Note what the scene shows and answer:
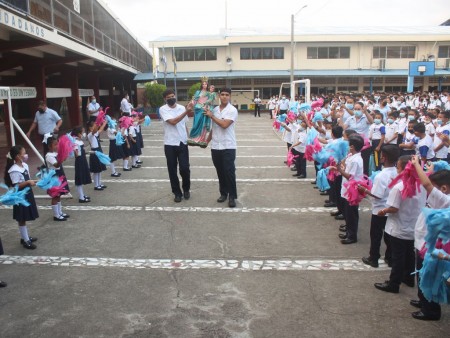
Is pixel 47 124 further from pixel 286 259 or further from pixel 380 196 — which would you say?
pixel 380 196

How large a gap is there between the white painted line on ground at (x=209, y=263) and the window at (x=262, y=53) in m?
33.2

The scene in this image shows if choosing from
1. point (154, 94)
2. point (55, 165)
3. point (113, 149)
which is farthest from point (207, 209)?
point (154, 94)

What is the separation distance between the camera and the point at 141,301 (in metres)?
3.98

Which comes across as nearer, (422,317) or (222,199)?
(422,317)

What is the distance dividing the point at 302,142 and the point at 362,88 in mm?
30221

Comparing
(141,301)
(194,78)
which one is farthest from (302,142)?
(194,78)

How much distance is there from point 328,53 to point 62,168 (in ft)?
107

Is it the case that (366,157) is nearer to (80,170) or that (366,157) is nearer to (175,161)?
(175,161)

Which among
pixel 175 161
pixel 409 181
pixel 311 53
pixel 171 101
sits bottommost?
pixel 175 161

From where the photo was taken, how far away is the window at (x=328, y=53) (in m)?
35.8

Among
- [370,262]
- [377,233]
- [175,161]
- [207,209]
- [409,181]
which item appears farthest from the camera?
[175,161]

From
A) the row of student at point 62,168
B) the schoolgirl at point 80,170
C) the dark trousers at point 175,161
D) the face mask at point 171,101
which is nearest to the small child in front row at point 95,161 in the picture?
the row of student at point 62,168

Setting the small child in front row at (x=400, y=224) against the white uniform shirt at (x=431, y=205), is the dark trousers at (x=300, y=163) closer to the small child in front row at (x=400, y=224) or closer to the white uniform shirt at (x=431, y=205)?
the small child in front row at (x=400, y=224)

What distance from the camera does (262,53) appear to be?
36.4m
